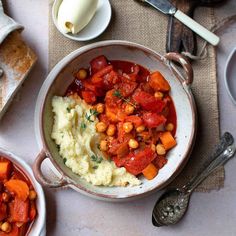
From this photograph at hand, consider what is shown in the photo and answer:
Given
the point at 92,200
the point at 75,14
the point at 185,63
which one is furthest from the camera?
the point at 92,200

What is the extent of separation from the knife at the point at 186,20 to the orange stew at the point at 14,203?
0.84 m

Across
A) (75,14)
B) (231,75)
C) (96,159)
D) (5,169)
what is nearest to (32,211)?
(5,169)

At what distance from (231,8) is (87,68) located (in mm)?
624

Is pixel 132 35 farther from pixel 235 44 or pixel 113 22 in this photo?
pixel 235 44

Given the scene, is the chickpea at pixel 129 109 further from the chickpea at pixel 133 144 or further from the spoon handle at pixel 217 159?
the spoon handle at pixel 217 159

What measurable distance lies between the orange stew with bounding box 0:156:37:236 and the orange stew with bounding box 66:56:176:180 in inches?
13.3

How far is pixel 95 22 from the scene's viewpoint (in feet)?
6.59

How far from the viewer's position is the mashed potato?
1903 millimetres

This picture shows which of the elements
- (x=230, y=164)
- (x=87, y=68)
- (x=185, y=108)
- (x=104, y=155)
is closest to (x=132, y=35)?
(x=87, y=68)

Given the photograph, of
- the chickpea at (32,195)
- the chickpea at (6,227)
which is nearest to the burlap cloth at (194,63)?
the chickpea at (32,195)

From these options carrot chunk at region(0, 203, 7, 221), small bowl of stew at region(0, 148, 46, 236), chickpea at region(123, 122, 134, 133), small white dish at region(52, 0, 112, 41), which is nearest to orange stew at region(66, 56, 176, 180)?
chickpea at region(123, 122, 134, 133)

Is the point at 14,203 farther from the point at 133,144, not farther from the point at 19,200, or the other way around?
the point at 133,144

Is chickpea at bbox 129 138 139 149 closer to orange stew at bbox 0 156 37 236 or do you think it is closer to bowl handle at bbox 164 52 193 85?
bowl handle at bbox 164 52 193 85

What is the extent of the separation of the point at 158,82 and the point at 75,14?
0.40 m
